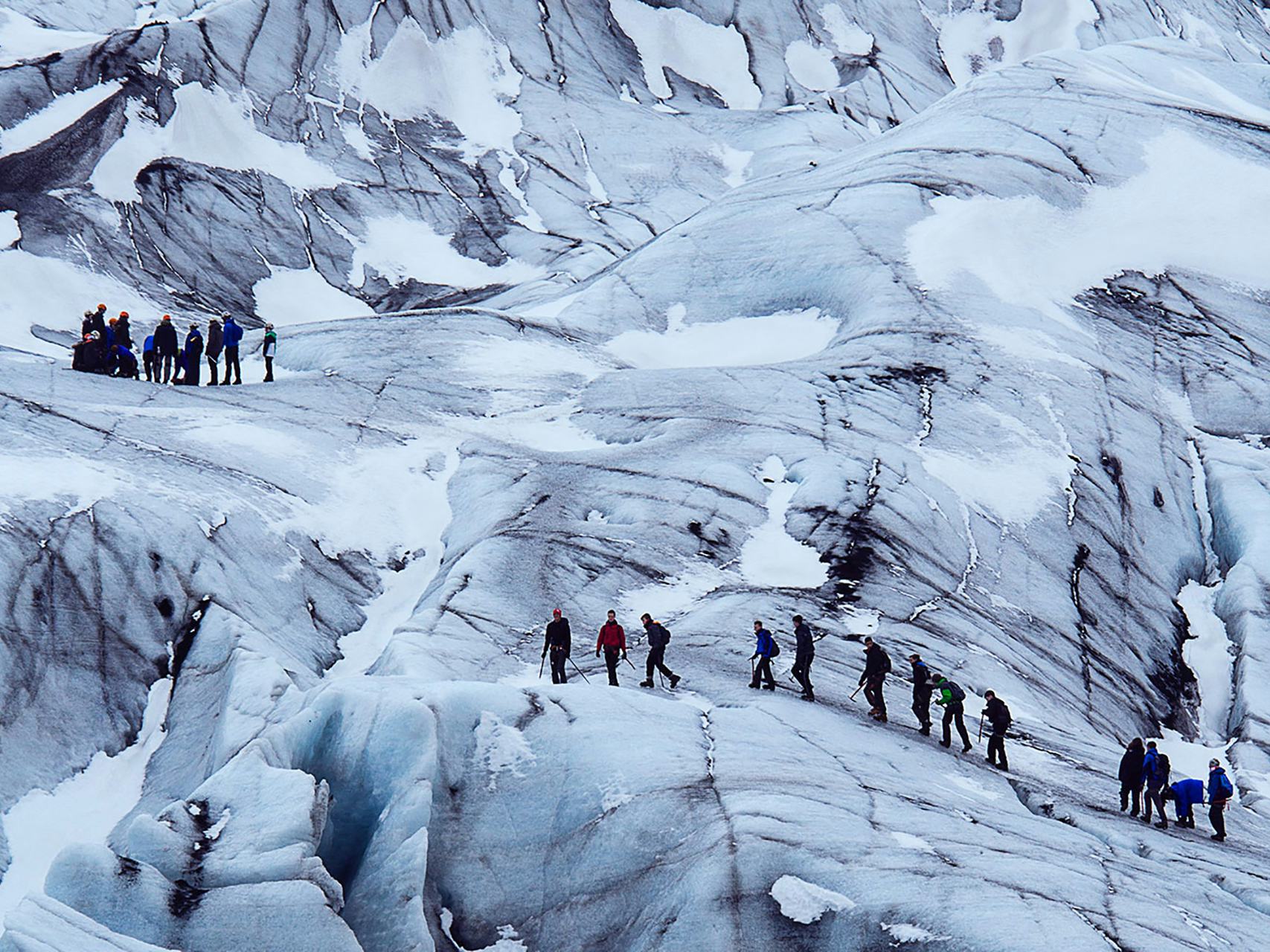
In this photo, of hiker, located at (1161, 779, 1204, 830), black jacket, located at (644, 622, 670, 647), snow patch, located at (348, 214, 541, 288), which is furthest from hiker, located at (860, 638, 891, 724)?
snow patch, located at (348, 214, 541, 288)

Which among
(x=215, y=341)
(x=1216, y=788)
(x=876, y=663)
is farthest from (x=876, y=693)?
(x=215, y=341)

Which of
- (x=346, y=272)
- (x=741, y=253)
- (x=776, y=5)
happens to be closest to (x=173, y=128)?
(x=346, y=272)

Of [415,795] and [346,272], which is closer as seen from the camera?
[415,795]

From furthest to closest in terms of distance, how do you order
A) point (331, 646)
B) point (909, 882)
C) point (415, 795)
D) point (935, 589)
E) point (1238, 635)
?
point (1238, 635)
point (935, 589)
point (331, 646)
point (415, 795)
point (909, 882)

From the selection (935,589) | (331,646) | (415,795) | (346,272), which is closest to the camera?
(415,795)

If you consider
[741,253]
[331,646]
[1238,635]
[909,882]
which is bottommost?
[1238,635]

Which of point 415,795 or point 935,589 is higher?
point 415,795

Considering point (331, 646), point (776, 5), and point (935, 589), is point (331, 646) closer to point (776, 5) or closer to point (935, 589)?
point (935, 589)

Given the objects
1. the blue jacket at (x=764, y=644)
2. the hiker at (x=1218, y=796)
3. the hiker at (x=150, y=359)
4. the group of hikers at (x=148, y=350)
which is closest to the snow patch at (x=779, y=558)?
the blue jacket at (x=764, y=644)
